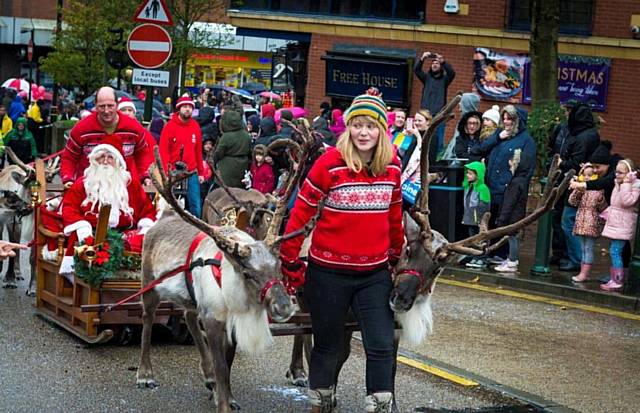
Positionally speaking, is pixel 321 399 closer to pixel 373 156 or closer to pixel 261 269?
pixel 261 269

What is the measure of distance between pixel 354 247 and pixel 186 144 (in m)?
8.78

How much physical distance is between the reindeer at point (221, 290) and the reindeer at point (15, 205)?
446 cm

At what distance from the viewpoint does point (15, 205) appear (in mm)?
12711

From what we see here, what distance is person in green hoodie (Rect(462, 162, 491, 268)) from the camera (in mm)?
14852

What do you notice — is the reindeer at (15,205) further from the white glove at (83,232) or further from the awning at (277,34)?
the awning at (277,34)

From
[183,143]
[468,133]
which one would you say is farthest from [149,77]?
[468,133]

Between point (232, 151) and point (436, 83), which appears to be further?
point (436, 83)

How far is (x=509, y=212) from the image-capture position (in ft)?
47.5

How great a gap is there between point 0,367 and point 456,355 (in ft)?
12.4

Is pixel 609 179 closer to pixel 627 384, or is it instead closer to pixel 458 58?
pixel 627 384

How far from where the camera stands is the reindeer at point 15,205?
498 inches

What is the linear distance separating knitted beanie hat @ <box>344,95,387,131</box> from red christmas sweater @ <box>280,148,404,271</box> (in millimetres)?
251

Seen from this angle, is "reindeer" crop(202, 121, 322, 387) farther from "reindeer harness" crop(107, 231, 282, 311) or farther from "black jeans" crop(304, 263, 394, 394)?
"black jeans" crop(304, 263, 394, 394)

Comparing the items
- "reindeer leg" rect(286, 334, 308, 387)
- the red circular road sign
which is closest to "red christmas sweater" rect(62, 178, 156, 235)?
"reindeer leg" rect(286, 334, 308, 387)
